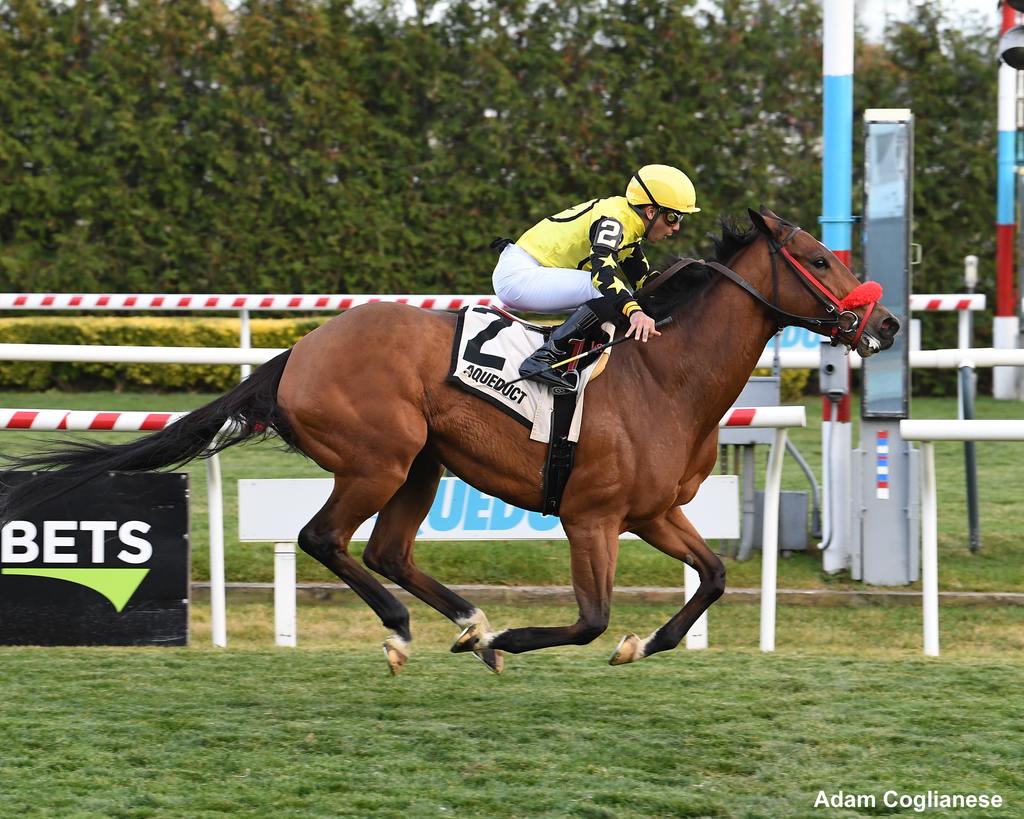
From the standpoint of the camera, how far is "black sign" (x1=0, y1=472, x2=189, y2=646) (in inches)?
204

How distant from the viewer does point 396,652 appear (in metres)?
4.52

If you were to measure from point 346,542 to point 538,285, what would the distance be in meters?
1.01

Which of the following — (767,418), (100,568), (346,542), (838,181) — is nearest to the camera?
(346,542)

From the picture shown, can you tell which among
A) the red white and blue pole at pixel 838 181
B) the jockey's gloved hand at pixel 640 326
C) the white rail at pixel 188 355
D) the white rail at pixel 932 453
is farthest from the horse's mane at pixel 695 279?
the red white and blue pole at pixel 838 181

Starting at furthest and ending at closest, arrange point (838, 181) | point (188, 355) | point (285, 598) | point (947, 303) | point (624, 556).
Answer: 1. point (947, 303)
2. point (624, 556)
3. point (838, 181)
4. point (188, 355)
5. point (285, 598)

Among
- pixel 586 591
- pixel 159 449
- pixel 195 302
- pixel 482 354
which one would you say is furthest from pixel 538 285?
pixel 195 302

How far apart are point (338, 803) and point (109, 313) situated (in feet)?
27.8

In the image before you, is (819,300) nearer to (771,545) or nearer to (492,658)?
(771,545)

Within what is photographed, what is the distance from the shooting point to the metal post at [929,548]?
16.9 feet

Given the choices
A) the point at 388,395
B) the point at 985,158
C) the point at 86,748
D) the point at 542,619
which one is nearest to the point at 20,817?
the point at 86,748

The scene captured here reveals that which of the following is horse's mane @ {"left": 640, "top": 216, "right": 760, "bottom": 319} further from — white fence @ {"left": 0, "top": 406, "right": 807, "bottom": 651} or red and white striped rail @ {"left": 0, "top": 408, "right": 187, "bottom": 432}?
red and white striped rail @ {"left": 0, "top": 408, "right": 187, "bottom": 432}

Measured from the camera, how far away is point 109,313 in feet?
37.2

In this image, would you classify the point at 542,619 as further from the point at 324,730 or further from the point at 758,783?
the point at 758,783

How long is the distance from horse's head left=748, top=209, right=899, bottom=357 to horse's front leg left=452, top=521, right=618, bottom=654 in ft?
2.95
